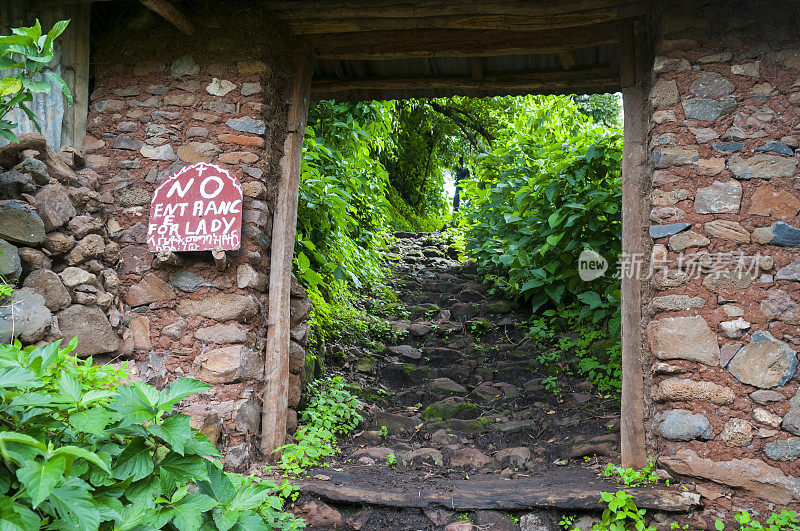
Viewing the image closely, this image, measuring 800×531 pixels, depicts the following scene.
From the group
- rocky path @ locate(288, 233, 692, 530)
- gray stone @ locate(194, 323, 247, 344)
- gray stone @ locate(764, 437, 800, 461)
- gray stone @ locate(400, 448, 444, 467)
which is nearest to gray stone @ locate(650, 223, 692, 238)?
gray stone @ locate(764, 437, 800, 461)

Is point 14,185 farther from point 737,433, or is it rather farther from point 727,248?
point 737,433

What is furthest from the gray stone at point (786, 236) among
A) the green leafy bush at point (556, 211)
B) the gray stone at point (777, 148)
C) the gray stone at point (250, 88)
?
the gray stone at point (250, 88)

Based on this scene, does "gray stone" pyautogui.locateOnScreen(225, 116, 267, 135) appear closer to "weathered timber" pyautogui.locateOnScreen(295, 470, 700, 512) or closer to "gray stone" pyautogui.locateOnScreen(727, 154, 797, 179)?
"weathered timber" pyautogui.locateOnScreen(295, 470, 700, 512)

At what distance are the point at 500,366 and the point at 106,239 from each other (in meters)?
3.21

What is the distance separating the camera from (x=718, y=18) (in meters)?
3.41

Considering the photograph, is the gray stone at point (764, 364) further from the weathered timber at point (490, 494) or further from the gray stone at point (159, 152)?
the gray stone at point (159, 152)

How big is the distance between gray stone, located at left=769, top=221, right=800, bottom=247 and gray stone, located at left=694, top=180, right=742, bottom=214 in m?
0.22

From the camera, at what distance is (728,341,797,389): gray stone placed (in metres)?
2.98

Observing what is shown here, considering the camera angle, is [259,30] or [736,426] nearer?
[736,426]

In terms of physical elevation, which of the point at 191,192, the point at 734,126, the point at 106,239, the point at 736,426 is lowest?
the point at 736,426

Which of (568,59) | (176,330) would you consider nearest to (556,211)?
(568,59)

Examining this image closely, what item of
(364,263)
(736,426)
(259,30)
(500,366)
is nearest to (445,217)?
(364,263)

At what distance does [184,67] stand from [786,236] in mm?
3651

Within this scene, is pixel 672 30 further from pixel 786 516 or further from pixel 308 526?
pixel 308 526
